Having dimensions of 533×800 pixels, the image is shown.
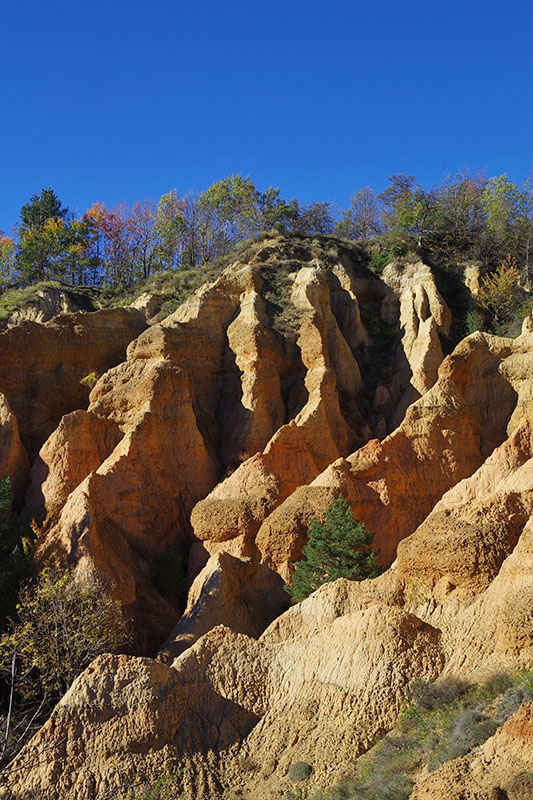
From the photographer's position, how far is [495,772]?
36.5 feet

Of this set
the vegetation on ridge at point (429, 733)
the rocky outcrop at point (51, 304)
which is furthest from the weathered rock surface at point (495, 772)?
the rocky outcrop at point (51, 304)

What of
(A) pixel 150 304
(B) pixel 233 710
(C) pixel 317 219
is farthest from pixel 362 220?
(B) pixel 233 710

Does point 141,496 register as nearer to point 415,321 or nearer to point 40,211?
point 415,321

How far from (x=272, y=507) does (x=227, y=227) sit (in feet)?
137

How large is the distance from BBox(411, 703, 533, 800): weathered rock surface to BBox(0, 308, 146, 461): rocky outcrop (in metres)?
24.7

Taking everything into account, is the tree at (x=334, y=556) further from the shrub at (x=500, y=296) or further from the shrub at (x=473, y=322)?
the shrub at (x=500, y=296)

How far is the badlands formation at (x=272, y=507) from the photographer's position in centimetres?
1547

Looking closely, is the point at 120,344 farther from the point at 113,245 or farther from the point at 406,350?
the point at 113,245

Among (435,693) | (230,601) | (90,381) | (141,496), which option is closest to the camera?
(435,693)

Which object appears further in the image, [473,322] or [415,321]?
[473,322]

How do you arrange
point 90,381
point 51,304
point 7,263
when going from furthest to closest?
point 7,263 → point 51,304 → point 90,381

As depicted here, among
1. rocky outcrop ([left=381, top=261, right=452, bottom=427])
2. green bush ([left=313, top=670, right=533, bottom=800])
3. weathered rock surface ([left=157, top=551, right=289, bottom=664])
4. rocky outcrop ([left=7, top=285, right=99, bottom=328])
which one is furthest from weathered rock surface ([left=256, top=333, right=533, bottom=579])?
rocky outcrop ([left=7, top=285, right=99, bottom=328])

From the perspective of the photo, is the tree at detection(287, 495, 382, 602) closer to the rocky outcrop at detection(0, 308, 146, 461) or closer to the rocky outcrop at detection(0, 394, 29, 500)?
the rocky outcrop at detection(0, 394, 29, 500)

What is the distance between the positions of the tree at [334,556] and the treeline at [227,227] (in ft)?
98.7
